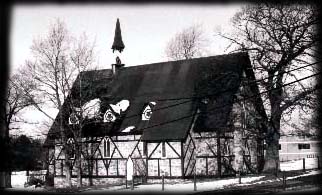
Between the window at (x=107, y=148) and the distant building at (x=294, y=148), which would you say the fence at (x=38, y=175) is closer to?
the window at (x=107, y=148)

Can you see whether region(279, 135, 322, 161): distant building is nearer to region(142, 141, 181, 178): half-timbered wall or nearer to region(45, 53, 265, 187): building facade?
region(45, 53, 265, 187): building facade

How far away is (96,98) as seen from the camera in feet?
116

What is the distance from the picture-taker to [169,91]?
34.2 m

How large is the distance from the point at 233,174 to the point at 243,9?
11237mm

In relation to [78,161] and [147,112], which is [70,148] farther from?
[147,112]

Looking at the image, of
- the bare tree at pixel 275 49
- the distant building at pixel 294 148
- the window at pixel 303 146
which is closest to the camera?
the bare tree at pixel 275 49

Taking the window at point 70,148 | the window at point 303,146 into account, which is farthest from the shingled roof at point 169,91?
the window at point 303,146

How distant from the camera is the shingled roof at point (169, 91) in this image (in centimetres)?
2994

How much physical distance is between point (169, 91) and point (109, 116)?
508cm

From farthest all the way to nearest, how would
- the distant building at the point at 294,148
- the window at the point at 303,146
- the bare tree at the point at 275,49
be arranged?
the window at the point at 303,146, the distant building at the point at 294,148, the bare tree at the point at 275,49

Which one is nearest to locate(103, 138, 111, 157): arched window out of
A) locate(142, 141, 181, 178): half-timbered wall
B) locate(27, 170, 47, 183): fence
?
locate(142, 141, 181, 178): half-timbered wall

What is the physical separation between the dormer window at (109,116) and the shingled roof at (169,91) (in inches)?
21.4

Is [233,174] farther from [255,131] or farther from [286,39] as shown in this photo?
[286,39]

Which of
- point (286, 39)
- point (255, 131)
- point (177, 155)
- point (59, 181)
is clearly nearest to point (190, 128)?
point (177, 155)
